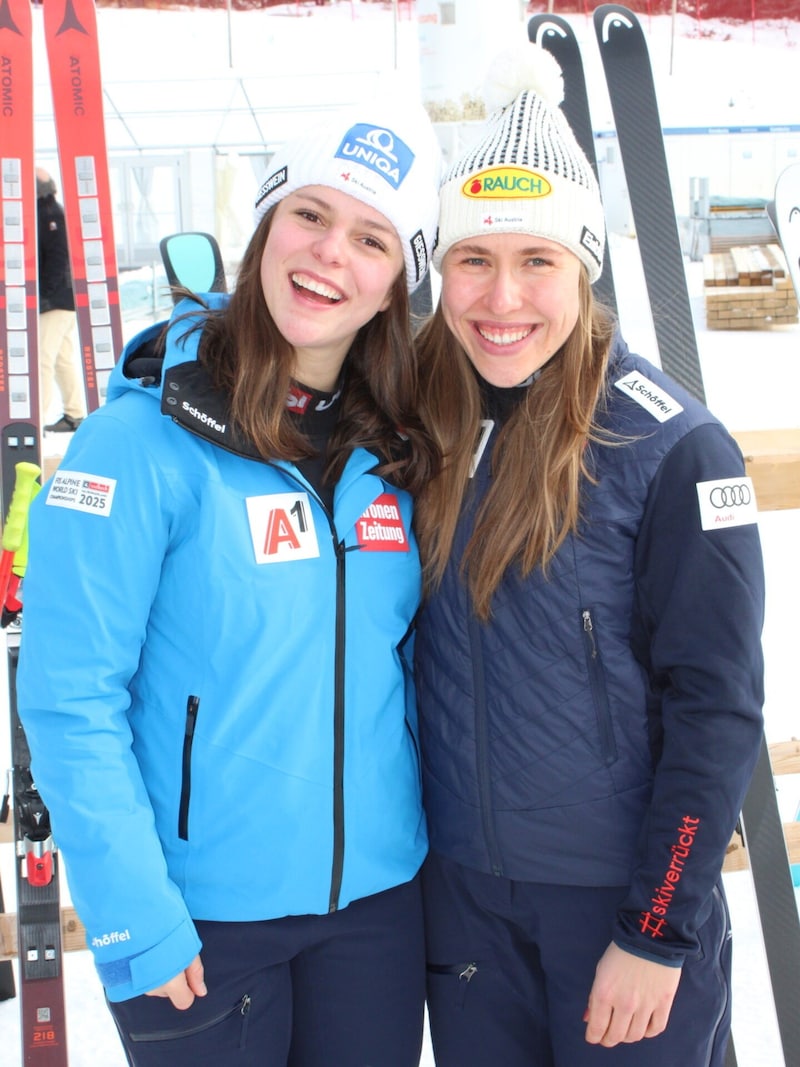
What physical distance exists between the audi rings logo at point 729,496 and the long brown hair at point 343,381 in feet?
1.35

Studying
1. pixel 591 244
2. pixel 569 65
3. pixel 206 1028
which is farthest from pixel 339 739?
pixel 569 65

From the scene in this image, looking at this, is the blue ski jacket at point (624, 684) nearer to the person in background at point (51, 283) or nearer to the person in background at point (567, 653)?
the person in background at point (567, 653)

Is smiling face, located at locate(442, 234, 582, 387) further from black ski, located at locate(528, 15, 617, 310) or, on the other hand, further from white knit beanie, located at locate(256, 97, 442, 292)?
black ski, located at locate(528, 15, 617, 310)

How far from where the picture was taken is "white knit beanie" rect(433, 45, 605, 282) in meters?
1.34

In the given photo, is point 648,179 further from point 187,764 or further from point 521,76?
point 187,764

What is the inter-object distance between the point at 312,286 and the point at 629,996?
985mm

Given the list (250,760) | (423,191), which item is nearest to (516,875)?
(250,760)

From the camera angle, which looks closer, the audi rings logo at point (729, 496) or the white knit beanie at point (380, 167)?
the audi rings logo at point (729, 496)

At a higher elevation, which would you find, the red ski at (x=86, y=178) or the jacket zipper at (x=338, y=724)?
the red ski at (x=86, y=178)

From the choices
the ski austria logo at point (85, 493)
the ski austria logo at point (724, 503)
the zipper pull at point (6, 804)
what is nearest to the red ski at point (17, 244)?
the zipper pull at point (6, 804)

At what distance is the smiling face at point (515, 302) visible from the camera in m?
1.33

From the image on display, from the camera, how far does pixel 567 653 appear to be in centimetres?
131

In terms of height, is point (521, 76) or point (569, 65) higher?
point (569, 65)

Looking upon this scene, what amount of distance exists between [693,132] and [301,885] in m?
3.29
